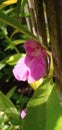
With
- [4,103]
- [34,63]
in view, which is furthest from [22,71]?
[4,103]

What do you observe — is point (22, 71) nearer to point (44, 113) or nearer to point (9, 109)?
point (44, 113)

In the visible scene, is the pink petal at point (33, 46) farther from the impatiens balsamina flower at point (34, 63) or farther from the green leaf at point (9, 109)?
the green leaf at point (9, 109)

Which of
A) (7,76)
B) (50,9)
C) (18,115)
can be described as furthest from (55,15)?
(7,76)

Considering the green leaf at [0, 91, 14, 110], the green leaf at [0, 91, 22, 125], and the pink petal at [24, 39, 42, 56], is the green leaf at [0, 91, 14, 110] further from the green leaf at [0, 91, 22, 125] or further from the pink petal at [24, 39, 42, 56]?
the pink petal at [24, 39, 42, 56]

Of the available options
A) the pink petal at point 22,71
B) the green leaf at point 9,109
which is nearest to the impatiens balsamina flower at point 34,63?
the pink petal at point 22,71

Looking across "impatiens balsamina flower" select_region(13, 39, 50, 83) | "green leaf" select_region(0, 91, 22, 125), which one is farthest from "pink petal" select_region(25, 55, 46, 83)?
"green leaf" select_region(0, 91, 22, 125)
